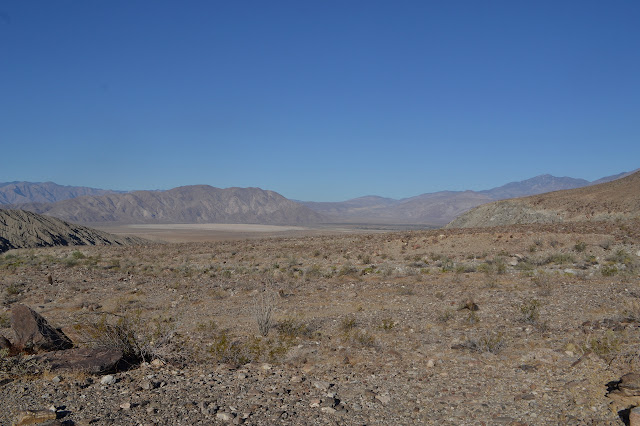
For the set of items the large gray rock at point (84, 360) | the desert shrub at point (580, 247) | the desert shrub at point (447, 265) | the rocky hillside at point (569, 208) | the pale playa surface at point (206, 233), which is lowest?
the pale playa surface at point (206, 233)

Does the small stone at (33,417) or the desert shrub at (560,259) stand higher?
the desert shrub at (560,259)

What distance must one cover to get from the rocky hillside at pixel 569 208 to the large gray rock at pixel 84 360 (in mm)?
46805

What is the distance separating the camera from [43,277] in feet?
66.7

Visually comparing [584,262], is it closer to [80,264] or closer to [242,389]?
[242,389]

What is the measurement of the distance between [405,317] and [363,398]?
514 centimetres

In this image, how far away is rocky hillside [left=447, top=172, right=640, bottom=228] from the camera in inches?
1818

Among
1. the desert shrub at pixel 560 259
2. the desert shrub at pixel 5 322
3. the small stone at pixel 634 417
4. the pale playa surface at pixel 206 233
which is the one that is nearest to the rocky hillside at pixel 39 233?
the pale playa surface at pixel 206 233

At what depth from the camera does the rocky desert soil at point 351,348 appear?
570 cm

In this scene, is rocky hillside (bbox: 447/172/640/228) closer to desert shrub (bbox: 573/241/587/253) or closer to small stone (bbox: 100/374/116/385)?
desert shrub (bbox: 573/241/587/253)

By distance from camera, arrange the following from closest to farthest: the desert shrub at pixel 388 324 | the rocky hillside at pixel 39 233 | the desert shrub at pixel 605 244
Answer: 1. the desert shrub at pixel 388 324
2. the desert shrub at pixel 605 244
3. the rocky hillside at pixel 39 233

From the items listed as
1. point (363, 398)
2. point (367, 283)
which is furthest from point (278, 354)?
point (367, 283)

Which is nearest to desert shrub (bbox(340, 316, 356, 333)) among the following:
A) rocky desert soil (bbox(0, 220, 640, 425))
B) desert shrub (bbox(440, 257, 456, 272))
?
rocky desert soil (bbox(0, 220, 640, 425))

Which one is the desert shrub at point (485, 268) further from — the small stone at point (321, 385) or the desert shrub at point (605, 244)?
the small stone at point (321, 385)

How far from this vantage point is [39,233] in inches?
2343
